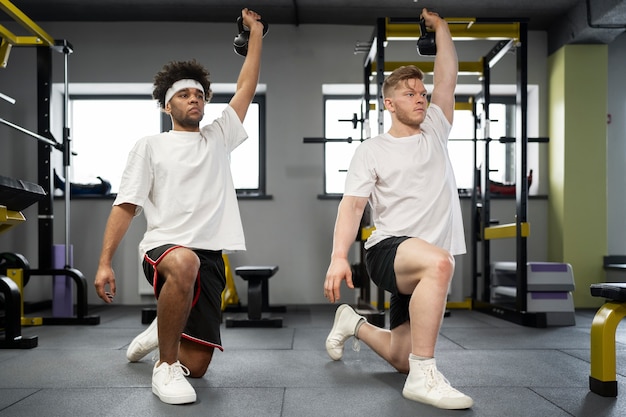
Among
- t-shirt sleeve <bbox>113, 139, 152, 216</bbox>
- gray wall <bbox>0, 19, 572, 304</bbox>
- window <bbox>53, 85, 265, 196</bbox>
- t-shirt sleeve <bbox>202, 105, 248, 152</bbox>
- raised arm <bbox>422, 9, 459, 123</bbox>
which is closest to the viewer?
t-shirt sleeve <bbox>113, 139, 152, 216</bbox>

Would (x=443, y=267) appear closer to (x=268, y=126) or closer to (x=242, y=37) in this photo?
(x=242, y=37)

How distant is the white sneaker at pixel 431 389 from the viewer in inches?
75.7

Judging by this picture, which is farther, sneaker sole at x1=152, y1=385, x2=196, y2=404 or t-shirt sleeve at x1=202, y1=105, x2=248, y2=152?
t-shirt sleeve at x1=202, y1=105, x2=248, y2=152

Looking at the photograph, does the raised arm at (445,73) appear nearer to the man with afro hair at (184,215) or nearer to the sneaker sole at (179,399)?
the man with afro hair at (184,215)

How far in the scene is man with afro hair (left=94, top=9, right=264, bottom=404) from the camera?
2152 millimetres

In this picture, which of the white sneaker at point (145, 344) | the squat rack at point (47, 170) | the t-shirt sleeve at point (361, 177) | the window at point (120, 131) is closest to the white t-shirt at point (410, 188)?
the t-shirt sleeve at point (361, 177)

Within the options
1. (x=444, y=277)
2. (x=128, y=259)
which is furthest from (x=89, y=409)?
(x=128, y=259)

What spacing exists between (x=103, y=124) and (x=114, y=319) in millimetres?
2159

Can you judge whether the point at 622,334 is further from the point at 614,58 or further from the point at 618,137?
the point at 614,58

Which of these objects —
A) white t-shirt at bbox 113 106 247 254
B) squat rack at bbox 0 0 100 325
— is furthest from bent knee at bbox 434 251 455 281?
squat rack at bbox 0 0 100 325

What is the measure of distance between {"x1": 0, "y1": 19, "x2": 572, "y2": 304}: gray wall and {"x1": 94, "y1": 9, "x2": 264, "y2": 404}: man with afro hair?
120 inches

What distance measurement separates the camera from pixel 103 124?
5922mm

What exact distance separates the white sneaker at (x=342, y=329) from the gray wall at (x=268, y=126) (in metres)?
2.70

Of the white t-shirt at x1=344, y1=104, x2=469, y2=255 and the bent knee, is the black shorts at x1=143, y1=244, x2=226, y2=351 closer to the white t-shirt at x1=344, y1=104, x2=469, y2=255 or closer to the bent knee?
the white t-shirt at x1=344, y1=104, x2=469, y2=255
